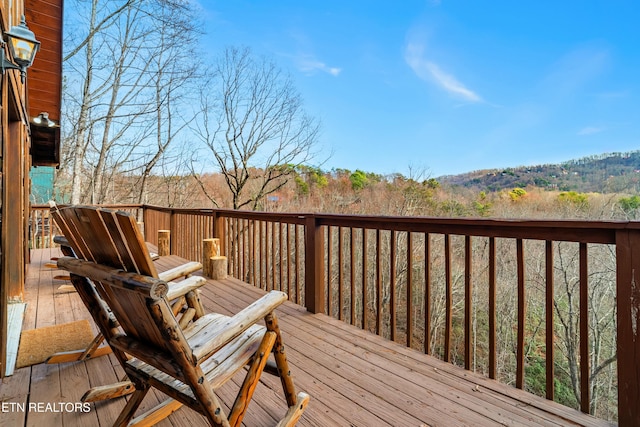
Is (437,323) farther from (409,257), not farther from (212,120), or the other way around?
(212,120)

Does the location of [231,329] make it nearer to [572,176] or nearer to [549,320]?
[549,320]

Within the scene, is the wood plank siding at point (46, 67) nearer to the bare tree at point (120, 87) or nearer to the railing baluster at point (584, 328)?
the bare tree at point (120, 87)

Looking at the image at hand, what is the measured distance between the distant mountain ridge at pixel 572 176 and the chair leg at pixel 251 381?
38.4 feet

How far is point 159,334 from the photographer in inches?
42.2

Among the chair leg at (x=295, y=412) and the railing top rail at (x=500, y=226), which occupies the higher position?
the railing top rail at (x=500, y=226)

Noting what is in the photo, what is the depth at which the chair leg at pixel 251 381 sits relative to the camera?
1196mm

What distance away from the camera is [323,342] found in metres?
2.38

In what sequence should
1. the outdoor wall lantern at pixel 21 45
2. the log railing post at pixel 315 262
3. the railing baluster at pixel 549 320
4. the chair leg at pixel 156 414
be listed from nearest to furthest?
the chair leg at pixel 156 414, the railing baluster at pixel 549 320, the outdoor wall lantern at pixel 21 45, the log railing post at pixel 315 262

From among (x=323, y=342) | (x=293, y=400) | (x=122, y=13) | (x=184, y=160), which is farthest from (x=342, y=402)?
(x=122, y=13)

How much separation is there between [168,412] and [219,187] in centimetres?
1131

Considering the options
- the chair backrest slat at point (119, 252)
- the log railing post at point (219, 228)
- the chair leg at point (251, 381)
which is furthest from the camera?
the log railing post at point (219, 228)

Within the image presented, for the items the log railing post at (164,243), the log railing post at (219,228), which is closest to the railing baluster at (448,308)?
the log railing post at (219,228)

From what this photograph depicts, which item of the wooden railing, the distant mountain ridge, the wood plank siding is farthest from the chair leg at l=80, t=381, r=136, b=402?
the distant mountain ridge

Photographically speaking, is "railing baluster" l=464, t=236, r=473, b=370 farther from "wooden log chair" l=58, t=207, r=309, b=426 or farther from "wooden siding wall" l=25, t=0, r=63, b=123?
"wooden siding wall" l=25, t=0, r=63, b=123
